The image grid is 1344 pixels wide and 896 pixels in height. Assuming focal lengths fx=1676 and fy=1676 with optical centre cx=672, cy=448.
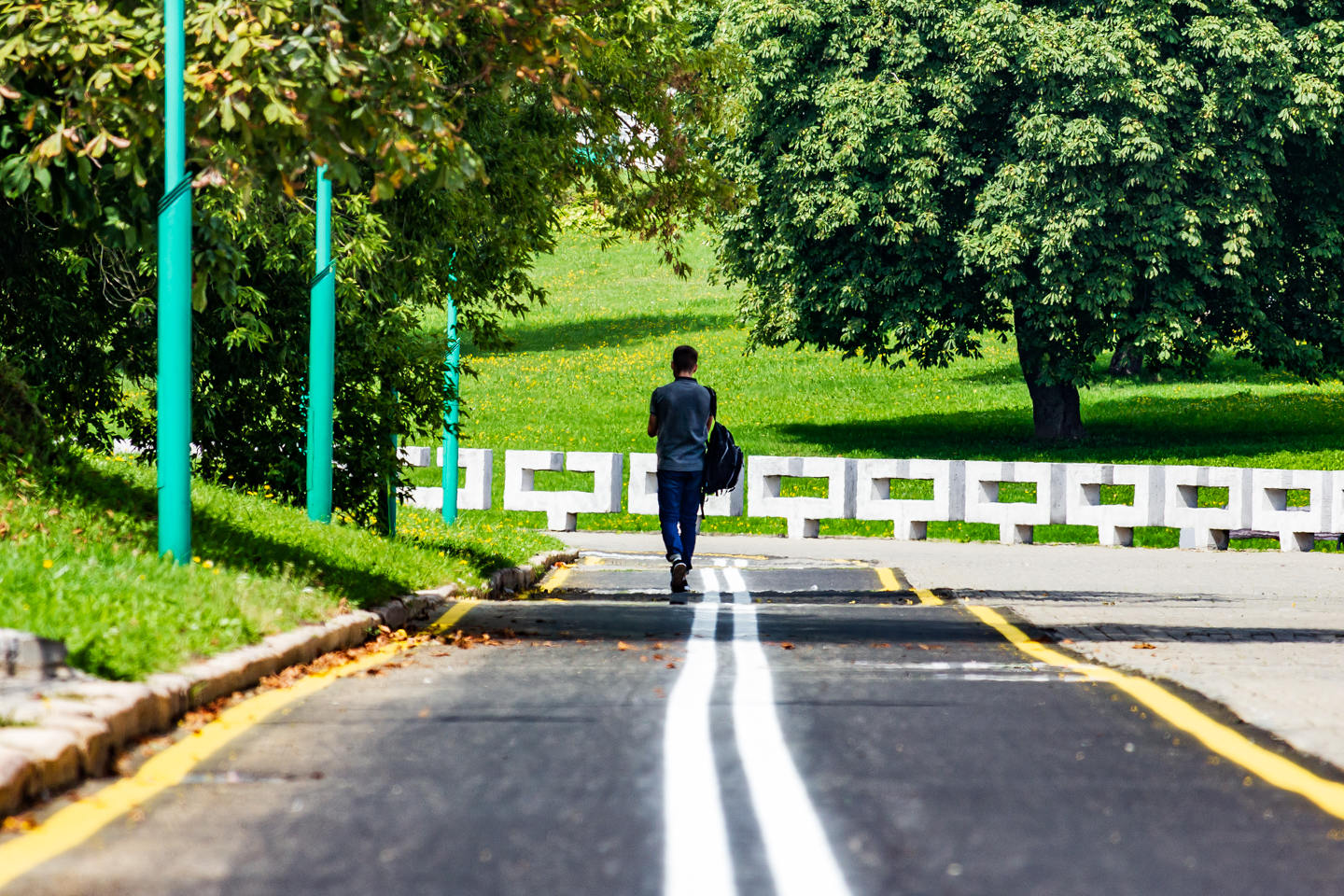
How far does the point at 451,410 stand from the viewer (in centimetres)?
1566

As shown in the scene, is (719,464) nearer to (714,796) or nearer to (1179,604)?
(1179,604)

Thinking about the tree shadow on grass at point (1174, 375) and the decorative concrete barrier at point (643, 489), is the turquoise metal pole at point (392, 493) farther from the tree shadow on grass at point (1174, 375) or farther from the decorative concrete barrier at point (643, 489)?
the tree shadow on grass at point (1174, 375)

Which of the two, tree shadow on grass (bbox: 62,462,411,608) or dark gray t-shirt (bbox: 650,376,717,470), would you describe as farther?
dark gray t-shirt (bbox: 650,376,717,470)

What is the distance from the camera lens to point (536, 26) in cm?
1028

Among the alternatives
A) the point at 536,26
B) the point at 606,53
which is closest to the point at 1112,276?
the point at 606,53

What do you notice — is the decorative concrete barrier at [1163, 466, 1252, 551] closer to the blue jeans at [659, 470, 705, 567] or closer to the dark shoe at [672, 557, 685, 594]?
the blue jeans at [659, 470, 705, 567]

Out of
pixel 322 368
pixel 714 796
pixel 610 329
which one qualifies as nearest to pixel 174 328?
pixel 322 368

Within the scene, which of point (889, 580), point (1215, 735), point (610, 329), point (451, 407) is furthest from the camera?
point (610, 329)

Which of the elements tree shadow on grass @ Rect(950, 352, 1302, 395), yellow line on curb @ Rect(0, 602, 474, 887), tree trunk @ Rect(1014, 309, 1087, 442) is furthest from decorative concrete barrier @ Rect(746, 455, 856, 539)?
tree shadow on grass @ Rect(950, 352, 1302, 395)

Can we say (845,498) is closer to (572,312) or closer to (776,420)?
(776,420)

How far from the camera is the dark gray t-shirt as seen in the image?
13516mm

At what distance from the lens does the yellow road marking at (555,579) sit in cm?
1520

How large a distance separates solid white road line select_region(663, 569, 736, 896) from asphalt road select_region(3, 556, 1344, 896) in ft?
0.04

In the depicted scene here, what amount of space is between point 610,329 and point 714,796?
198 feet
